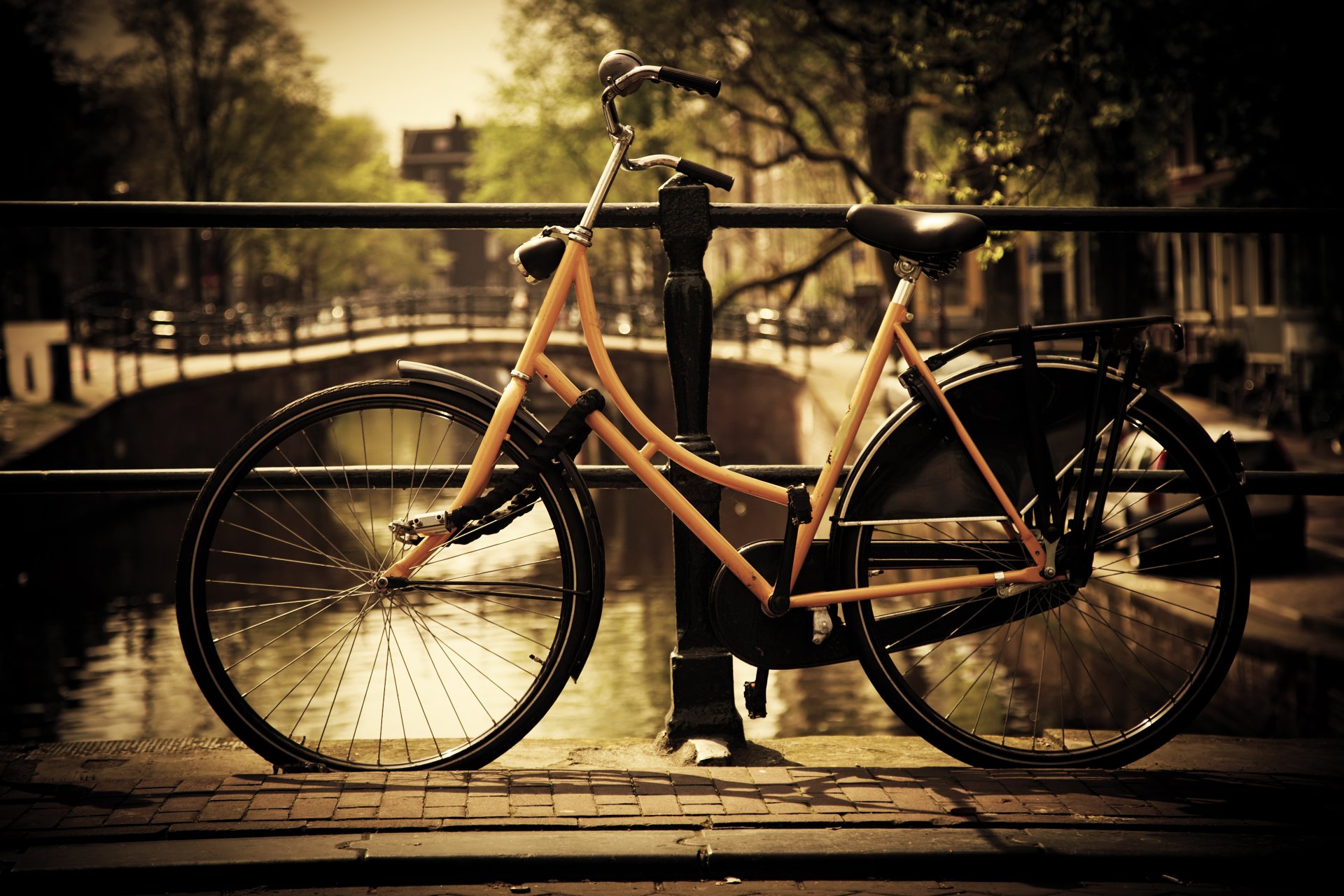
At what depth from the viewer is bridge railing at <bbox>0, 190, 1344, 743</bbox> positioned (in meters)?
2.98

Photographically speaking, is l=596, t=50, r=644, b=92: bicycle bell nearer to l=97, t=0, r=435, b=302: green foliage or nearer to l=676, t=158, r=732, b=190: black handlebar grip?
l=676, t=158, r=732, b=190: black handlebar grip

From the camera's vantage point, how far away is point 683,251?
2.98 m

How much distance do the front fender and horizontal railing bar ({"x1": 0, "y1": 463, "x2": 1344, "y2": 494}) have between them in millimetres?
118

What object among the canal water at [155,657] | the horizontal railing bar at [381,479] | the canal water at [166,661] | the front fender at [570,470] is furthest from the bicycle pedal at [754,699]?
the canal water at [155,657]

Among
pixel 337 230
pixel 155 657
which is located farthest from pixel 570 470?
pixel 337 230

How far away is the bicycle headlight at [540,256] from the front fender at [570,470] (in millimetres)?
240

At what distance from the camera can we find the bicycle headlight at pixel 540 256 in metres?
2.72

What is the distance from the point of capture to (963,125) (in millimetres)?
17344

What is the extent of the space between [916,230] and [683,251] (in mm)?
498

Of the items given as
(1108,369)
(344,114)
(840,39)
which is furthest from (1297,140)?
(344,114)

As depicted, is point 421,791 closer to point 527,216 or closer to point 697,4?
point 527,216

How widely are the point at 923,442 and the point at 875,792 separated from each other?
0.67 meters

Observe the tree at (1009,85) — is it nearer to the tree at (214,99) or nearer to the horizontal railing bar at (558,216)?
the horizontal railing bar at (558,216)

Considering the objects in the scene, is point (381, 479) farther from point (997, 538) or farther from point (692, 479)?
point (997, 538)
